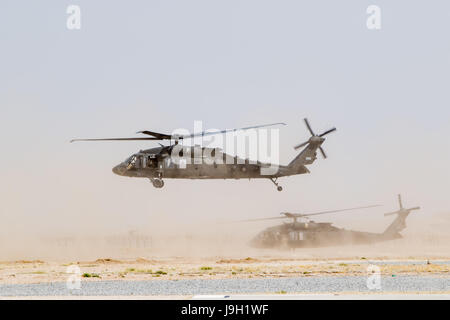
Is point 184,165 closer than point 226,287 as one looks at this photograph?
No

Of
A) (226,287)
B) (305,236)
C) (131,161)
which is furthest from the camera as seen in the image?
Result: (305,236)

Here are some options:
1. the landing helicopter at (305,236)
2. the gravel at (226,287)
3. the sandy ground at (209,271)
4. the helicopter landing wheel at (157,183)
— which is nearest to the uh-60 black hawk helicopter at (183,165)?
the helicopter landing wheel at (157,183)

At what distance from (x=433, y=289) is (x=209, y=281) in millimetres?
12162

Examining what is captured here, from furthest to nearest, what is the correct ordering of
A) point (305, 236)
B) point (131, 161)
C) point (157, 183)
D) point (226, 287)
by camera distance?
point (305, 236) → point (131, 161) → point (157, 183) → point (226, 287)

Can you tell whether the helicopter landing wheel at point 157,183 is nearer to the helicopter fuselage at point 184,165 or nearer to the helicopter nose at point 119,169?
the helicopter fuselage at point 184,165

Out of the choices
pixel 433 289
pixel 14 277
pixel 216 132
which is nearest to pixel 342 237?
pixel 216 132

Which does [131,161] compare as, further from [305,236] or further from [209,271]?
[305,236]

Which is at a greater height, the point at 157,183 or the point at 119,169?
the point at 119,169

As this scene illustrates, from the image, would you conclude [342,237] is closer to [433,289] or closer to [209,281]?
[209,281]

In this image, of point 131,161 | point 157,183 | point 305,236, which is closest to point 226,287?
point 157,183

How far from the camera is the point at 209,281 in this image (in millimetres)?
33375

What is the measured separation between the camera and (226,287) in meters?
29.2

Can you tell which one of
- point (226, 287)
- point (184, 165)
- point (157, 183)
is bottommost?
point (226, 287)

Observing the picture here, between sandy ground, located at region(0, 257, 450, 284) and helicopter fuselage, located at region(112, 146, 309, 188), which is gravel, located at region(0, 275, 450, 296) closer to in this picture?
sandy ground, located at region(0, 257, 450, 284)
